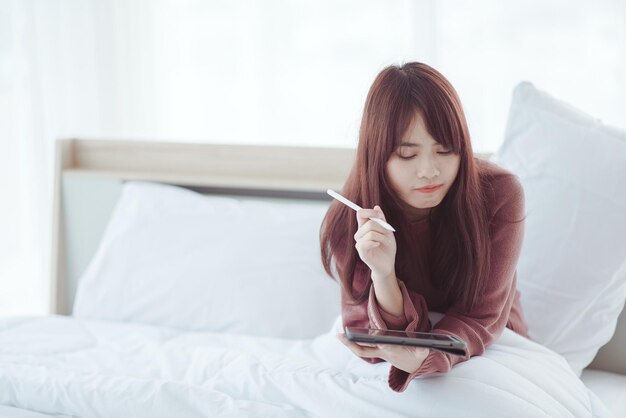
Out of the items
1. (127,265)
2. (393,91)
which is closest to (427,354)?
(393,91)

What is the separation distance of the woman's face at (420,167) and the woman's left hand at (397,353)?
0.23 meters

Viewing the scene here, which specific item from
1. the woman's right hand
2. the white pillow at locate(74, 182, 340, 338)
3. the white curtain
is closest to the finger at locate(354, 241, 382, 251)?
the woman's right hand

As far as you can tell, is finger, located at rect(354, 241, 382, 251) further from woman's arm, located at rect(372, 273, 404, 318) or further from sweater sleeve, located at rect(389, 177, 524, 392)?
sweater sleeve, located at rect(389, 177, 524, 392)

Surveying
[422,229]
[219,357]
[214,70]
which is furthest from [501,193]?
[214,70]

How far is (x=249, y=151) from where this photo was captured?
7.07 feet

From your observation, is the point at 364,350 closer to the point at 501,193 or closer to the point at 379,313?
the point at 379,313

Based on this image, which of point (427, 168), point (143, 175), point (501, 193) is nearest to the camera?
point (427, 168)

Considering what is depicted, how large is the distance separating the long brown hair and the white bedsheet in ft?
0.45

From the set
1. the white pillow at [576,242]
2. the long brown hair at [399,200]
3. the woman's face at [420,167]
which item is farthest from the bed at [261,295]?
the woman's face at [420,167]

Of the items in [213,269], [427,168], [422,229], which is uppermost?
[427,168]

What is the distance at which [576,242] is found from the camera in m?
1.54

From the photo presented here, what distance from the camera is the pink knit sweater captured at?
1.22m

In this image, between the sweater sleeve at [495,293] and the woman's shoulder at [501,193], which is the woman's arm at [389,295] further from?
the woman's shoulder at [501,193]

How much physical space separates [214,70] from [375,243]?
1592mm
